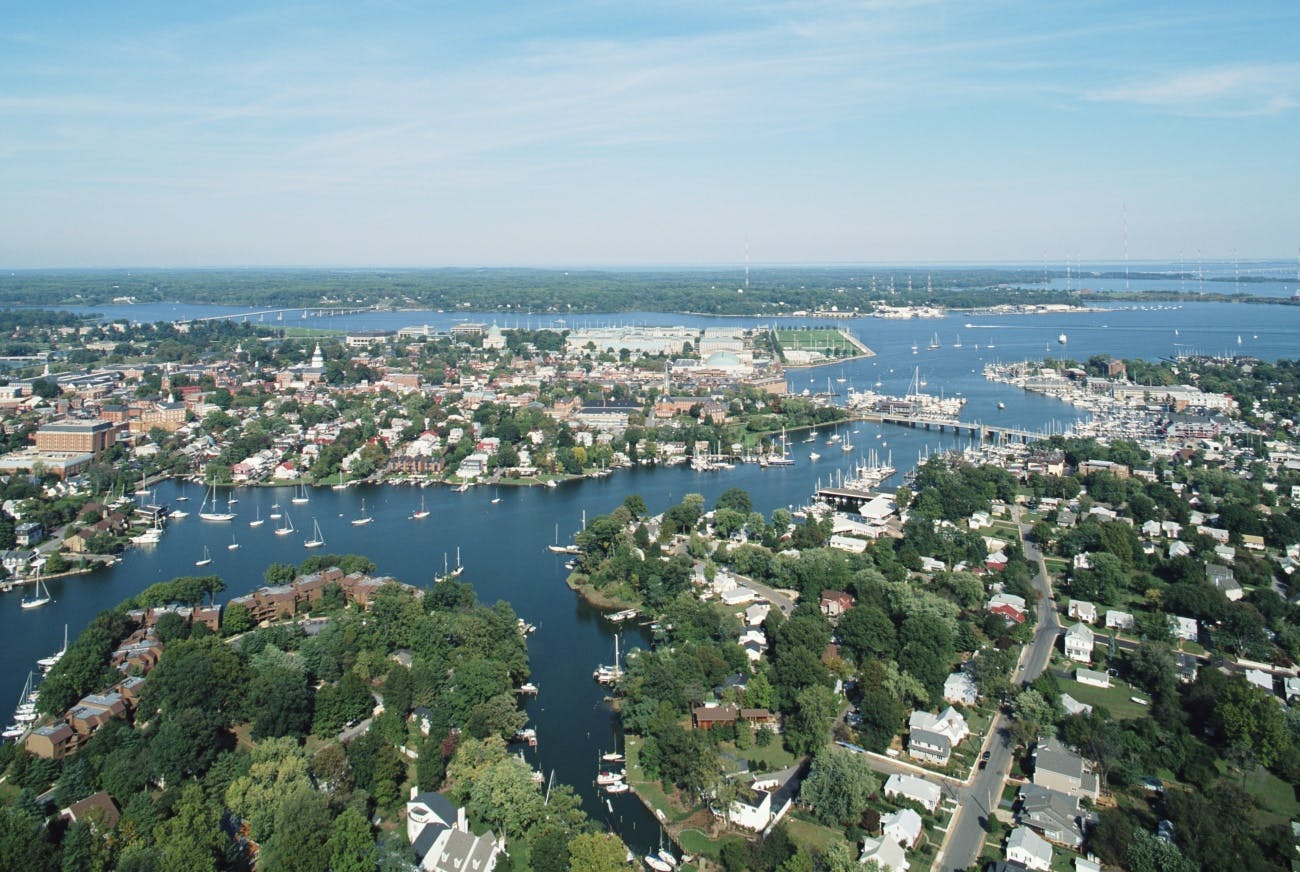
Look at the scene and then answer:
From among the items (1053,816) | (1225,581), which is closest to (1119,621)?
(1225,581)

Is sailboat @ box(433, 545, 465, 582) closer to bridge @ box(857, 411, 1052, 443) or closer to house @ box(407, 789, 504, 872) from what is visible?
house @ box(407, 789, 504, 872)

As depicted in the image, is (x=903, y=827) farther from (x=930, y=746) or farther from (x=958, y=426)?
(x=958, y=426)

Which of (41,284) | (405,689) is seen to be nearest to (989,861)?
(405,689)

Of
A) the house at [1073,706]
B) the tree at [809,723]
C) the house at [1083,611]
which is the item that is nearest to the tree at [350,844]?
the tree at [809,723]

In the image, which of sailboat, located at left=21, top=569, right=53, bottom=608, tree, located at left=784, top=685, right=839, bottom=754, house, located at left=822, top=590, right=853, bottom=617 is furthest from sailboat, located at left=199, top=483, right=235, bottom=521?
tree, located at left=784, top=685, right=839, bottom=754

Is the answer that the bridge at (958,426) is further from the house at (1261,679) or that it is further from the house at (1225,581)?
the house at (1261,679)
